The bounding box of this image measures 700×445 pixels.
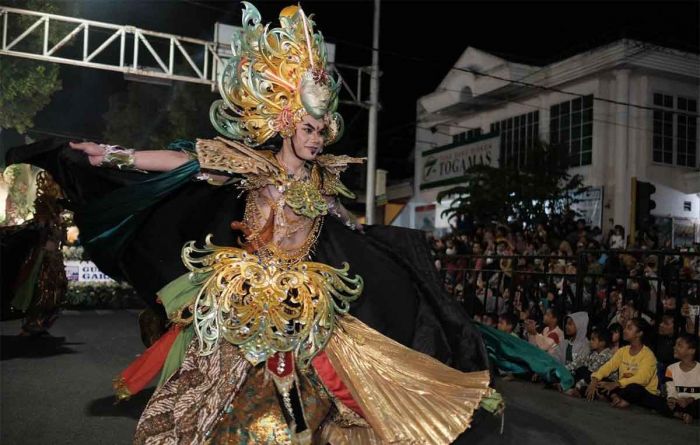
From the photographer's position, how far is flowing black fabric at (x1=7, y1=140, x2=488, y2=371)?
10.7 feet

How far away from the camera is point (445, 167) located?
66.2 feet

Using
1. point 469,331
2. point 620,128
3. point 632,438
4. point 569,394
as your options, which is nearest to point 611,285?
point 569,394

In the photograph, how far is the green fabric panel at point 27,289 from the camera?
8.00 metres

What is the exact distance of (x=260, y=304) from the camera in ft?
9.73

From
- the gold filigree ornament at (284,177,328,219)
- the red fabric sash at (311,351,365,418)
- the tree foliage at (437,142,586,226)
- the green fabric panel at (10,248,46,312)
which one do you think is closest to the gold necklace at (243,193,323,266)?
the gold filigree ornament at (284,177,328,219)

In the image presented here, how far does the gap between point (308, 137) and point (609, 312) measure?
4.99 meters

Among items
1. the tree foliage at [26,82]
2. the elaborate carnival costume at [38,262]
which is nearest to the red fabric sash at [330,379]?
the elaborate carnival costume at [38,262]

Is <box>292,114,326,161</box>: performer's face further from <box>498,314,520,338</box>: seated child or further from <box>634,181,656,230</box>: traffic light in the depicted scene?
<box>634,181,656,230</box>: traffic light

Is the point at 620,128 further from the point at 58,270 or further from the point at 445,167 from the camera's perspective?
the point at 58,270

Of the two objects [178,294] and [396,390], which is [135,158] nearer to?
[178,294]

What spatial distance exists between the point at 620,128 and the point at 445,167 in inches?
230

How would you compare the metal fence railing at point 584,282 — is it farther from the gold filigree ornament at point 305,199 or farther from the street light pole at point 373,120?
the street light pole at point 373,120

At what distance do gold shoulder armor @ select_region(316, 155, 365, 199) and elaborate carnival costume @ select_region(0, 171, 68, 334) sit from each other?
494 cm

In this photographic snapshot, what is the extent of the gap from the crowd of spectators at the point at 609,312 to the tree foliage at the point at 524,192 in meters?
3.84
